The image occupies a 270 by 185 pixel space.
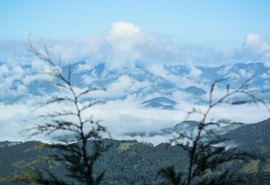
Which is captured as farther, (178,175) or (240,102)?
(178,175)

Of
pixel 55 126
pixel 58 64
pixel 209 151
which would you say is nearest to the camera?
pixel 58 64

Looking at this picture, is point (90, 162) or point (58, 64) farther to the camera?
point (90, 162)

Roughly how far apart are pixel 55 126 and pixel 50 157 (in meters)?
1.61

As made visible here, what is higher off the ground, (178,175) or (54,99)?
(54,99)

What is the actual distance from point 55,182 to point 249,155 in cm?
765

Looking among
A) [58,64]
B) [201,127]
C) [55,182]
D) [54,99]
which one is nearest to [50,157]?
[55,182]

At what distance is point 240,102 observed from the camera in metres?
16.2

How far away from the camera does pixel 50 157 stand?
1786cm

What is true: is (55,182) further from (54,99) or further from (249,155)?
(249,155)

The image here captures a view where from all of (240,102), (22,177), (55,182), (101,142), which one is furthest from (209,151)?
(22,177)

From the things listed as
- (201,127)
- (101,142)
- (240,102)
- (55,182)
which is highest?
(240,102)

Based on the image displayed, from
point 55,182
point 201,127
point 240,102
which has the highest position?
point 240,102

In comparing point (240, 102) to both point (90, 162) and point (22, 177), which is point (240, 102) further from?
point (22, 177)

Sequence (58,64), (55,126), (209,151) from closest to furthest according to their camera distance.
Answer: (58,64) < (55,126) < (209,151)
